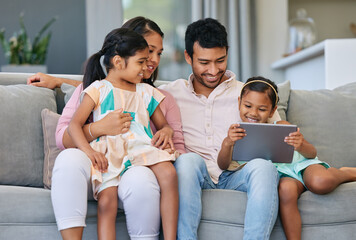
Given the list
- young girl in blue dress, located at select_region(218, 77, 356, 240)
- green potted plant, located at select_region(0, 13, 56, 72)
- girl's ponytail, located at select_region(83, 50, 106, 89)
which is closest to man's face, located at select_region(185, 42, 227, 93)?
young girl in blue dress, located at select_region(218, 77, 356, 240)

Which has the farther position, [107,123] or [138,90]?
[138,90]

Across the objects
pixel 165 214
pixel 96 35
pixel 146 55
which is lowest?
pixel 165 214

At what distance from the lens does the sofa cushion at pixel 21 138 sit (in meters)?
1.63

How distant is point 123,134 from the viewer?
1.47 meters

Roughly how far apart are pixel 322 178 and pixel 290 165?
187mm

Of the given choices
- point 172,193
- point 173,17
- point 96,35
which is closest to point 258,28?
point 173,17

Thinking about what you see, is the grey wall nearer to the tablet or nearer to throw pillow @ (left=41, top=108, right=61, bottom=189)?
throw pillow @ (left=41, top=108, right=61, bottom=189)

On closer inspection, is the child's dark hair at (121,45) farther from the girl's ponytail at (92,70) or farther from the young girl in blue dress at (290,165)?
the young girl in blue dress at (290,165)

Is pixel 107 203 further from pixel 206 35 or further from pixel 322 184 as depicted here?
pixel 206 35

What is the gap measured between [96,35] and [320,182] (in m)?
2.58

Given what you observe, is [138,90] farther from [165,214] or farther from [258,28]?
[258,28]

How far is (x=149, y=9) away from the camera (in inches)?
144

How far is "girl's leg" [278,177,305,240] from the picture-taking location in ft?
4.44

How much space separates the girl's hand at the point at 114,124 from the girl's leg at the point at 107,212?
0.19 meters
